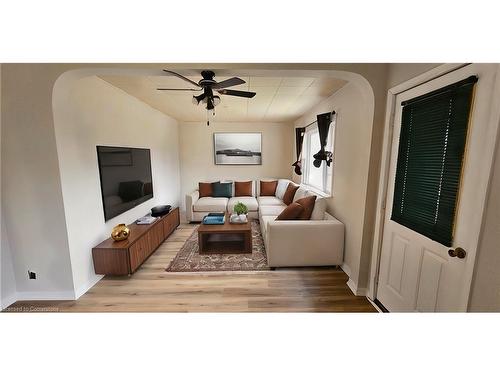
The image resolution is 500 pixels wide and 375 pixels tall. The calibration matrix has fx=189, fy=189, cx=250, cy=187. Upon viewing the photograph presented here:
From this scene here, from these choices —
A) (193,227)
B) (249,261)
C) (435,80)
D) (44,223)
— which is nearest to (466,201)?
(435,80)

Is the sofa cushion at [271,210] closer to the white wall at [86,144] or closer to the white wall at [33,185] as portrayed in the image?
the white wall at [86,144]

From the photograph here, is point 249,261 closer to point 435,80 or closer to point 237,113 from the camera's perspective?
point 435,80

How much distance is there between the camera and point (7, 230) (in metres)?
1.77

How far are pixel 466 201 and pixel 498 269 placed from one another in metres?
0.35

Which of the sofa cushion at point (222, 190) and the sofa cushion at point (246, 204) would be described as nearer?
the sofa cushion at point (246, 204)

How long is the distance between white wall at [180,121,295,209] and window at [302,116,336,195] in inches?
32.2

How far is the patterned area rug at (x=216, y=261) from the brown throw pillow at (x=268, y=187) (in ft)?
6.41

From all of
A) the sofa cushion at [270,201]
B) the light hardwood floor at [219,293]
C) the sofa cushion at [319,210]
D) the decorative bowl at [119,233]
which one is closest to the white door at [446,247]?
the light hardwood floor at [219,293]

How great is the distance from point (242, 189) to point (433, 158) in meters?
3.80

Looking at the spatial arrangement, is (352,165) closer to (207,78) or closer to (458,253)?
(458,253)

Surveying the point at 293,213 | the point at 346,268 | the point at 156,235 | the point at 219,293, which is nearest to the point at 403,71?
the point at 293,213

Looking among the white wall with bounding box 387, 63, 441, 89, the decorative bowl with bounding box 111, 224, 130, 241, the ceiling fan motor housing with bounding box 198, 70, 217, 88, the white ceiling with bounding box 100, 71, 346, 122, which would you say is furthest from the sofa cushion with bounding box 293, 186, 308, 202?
the decorative bowl with bounding box 111, 224, 130, 241

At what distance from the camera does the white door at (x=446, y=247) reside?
0.98 metres

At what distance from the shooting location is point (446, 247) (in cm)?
119
